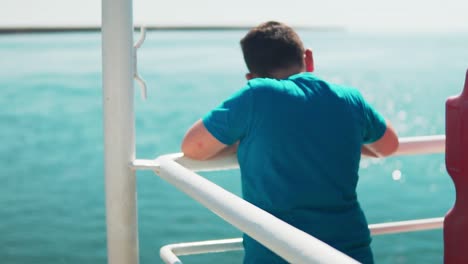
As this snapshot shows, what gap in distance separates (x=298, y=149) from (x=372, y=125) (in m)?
0.22

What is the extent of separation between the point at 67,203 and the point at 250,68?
721 cm

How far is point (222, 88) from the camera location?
2061cm

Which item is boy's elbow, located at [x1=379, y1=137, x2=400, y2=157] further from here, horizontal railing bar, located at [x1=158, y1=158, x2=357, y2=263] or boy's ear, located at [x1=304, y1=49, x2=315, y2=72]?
horizontal railing bar, located at [x1=158, y1=158, x2=357, y2=263]

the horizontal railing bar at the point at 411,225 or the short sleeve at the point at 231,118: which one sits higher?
the short sleeve at the point at 231,118

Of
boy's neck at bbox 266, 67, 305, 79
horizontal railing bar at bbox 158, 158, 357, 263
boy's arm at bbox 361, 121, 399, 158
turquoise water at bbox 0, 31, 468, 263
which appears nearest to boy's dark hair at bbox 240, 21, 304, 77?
boy's neck at bbox 266, 67, 305, 79

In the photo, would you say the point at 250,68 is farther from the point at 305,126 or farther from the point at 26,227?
the point at 26,227

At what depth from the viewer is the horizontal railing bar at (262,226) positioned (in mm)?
780

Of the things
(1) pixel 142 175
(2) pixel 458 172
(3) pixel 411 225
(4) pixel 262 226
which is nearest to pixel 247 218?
(4) pixel 262 226

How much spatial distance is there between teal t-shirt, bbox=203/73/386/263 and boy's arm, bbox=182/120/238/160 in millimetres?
19

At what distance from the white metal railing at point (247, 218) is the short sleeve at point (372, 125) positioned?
0.08 m

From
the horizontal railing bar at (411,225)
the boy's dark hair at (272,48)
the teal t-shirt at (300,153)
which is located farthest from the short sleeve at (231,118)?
the horizontal railing bar at (411,225)

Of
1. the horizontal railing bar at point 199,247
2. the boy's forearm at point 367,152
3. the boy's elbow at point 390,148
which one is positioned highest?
the boy's elbow at point 390,148

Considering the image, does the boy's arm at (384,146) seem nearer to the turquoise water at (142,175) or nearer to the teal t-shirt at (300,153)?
the teal t-shirt at (300,153)

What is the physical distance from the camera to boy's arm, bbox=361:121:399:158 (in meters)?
1.57
